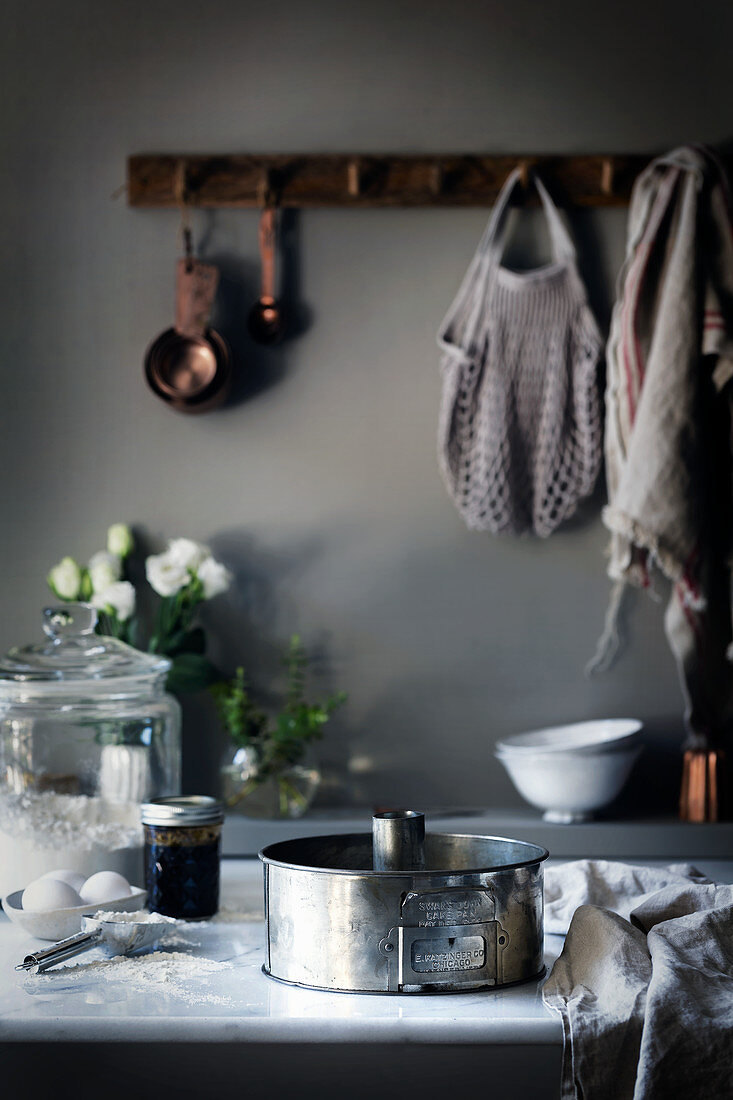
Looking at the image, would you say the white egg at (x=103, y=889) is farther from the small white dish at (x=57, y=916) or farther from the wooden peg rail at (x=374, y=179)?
the wooden peg rail at (x=374, y=179)

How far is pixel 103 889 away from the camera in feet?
3.53

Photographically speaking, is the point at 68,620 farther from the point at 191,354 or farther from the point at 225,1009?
the point at 191,354

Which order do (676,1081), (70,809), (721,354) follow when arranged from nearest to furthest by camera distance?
1. (676,1081)
2. (70,809)
3. (721,354)

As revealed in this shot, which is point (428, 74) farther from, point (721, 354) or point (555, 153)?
point (721, 354)

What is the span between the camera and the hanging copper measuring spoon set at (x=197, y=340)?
1.99m

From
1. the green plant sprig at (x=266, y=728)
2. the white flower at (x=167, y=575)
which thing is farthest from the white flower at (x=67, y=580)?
the green plant sprig at (x=266, y=728)

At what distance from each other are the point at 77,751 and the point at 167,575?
0.57m

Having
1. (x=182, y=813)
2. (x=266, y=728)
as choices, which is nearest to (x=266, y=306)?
(x=266, y=728)

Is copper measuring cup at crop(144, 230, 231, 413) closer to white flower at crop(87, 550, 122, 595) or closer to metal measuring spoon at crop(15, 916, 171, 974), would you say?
white flower at crop(87, 550, 122, 595)

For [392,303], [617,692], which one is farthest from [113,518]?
[617,692]

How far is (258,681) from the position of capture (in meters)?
2.04

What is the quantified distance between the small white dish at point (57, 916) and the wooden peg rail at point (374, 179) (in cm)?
138

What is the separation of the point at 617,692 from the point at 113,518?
99cm

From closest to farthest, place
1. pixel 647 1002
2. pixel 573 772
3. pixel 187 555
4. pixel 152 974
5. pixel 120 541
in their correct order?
pixel 647 1002 < pixel 152 974 < pixel 573 772 < pixel 187 555 < pixel 120 541
